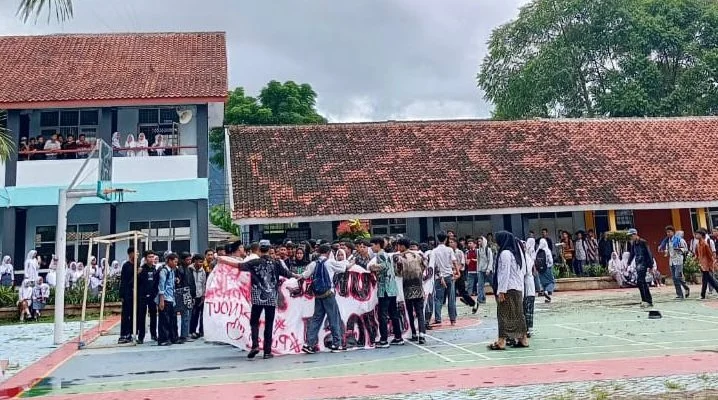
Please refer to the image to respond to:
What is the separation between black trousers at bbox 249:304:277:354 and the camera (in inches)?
344

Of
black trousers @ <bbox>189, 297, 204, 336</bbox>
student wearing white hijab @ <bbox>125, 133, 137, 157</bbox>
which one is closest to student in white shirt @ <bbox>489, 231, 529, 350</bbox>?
black trousers @ <bbox>189, 297, 204, 336</bbox>

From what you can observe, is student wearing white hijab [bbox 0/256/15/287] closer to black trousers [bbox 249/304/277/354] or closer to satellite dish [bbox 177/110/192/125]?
satellite dish [bbox 177/110/192/125]

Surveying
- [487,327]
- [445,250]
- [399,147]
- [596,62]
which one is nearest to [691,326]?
[487,327]

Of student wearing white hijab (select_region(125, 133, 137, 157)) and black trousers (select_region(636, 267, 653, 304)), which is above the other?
student wearing white hijab (select_region(125, 133, 137, 157))

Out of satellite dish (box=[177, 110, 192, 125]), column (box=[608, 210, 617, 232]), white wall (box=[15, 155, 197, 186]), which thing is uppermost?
satellite dish (box=[177, 110, 192, 125])

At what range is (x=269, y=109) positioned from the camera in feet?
109

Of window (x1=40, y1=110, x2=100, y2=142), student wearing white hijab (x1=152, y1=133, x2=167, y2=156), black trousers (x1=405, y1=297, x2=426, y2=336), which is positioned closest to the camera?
black trousers (x1=405, y1=297, x2=426, y2=336)

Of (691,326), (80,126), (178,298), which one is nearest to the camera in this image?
(691,326)

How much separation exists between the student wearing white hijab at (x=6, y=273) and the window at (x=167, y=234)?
141 inches

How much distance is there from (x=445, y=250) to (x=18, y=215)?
14125mm

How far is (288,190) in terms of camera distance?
1883cm

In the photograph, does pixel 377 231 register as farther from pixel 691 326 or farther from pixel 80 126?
pixel 691 326

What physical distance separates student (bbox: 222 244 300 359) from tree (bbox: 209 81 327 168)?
24603mm

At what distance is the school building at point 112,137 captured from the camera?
703 inches
